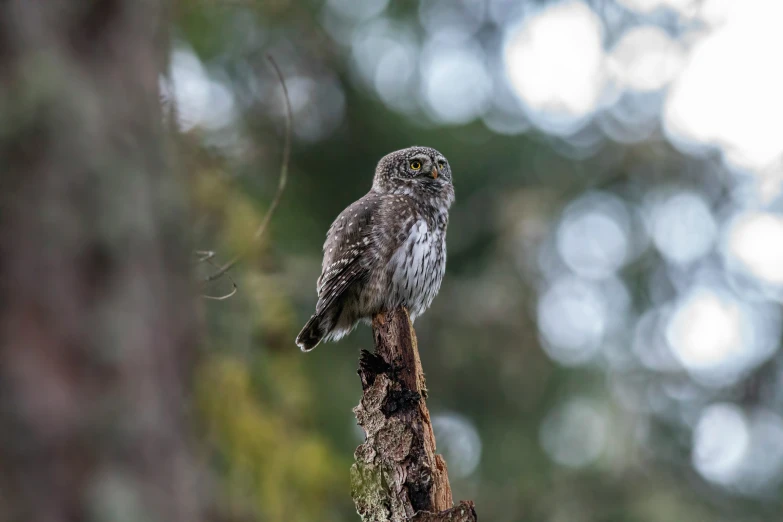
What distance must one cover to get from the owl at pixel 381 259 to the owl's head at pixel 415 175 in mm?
11

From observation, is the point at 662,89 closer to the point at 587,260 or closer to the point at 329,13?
the point at 587,260

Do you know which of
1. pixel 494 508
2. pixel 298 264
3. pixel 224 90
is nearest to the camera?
pixel 298 264

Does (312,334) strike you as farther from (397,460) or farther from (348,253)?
(397,460)

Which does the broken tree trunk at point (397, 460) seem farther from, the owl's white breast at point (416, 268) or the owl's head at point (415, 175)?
the owl's head at point (415, 175)

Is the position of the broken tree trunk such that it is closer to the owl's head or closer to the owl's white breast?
the owl's white breast

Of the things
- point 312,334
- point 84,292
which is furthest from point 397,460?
point 312,334

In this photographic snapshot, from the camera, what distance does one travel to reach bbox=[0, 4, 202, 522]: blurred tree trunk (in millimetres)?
1768

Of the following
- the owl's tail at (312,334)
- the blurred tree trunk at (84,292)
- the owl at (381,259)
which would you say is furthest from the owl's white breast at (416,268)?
the blurred tree trunk at (84,292)

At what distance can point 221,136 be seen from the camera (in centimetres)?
841

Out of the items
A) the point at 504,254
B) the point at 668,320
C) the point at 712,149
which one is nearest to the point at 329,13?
the point at 504,254

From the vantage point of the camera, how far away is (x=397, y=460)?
12.3 ft

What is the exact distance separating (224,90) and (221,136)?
225cm

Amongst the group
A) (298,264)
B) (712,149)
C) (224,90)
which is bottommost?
(298,264)

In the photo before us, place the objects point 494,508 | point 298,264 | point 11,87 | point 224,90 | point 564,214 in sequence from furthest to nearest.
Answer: point 564,214 < point 494,508 < point 224,90 < point 298,264 < point 11,87
